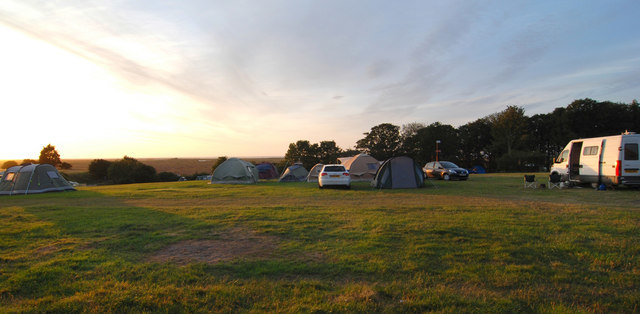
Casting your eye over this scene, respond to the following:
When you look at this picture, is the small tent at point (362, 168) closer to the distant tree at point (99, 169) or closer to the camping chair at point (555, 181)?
the camping chair at point (555, 181)

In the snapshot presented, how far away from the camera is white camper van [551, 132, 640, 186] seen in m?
13.5

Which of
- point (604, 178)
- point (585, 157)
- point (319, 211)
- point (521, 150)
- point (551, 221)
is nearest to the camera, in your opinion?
point (551, 221)

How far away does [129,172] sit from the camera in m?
42.7

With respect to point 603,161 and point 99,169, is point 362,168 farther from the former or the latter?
point 99,169

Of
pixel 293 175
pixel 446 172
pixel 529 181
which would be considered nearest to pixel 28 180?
pixel 293 175

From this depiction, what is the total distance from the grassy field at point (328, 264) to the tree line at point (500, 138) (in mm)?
37186

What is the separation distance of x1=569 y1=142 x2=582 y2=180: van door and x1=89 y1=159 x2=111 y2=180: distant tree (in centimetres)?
5504

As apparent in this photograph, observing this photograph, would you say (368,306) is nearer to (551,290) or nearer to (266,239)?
(551,290)

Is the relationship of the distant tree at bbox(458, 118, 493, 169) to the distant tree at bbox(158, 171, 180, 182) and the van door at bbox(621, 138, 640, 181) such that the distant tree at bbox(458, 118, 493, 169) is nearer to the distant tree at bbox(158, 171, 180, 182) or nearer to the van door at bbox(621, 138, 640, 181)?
the van door at bbox(621, 138, 640, 181)

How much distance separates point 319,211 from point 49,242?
245 inches

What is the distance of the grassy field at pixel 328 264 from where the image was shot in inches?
134

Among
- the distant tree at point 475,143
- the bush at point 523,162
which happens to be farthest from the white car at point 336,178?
the distant tree at point 475,143

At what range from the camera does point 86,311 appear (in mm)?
3234

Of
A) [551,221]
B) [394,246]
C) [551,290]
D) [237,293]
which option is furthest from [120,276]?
[551,221]
